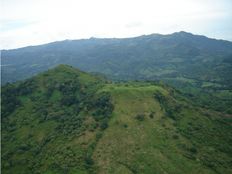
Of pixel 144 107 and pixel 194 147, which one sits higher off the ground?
pixel 144 107

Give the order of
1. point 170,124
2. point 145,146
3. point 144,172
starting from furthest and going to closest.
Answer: point 170,124, point 145,146, point 144,172

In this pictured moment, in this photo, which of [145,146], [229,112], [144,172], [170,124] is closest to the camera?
[144,172]

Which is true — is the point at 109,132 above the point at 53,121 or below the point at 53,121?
above

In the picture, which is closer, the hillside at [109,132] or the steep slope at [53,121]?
the hillside at [109,132]

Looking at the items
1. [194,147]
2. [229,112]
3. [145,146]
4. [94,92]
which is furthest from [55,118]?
[229,112]

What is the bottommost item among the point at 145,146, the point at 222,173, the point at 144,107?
the point at 222,173

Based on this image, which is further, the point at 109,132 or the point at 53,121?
the point at 53,121

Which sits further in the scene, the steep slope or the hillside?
the steep slope

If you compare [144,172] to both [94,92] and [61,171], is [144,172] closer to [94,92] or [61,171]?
[61,171]
